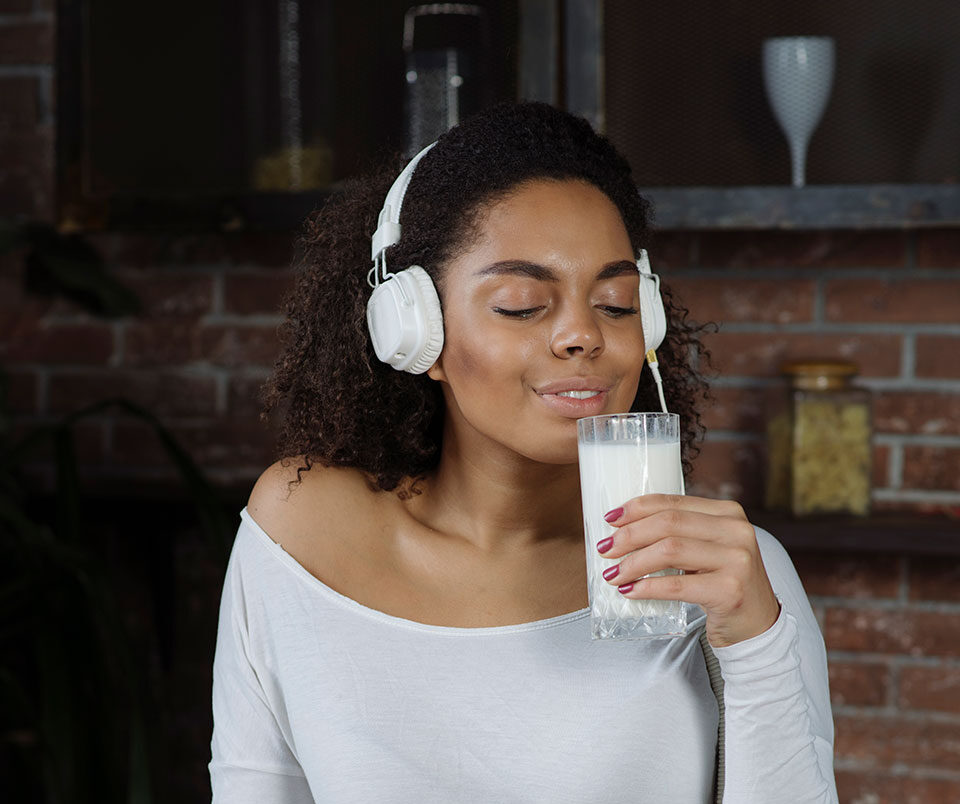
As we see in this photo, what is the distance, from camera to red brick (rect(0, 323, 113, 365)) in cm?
224

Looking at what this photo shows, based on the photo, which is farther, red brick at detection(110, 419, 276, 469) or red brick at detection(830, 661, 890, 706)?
red brick at detection(110, 419, 276, 469)

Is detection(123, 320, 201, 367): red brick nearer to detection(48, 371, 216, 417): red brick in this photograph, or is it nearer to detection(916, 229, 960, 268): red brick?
detection(48, 371, 216, 417): red brick

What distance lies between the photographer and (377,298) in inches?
47.3

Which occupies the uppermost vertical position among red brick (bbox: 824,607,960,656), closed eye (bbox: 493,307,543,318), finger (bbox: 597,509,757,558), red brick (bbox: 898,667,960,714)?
closed eye (bbox: 493,307,543,318)

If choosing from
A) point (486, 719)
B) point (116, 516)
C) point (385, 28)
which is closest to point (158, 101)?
point (385, 28)

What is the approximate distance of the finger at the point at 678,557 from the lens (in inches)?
37.4

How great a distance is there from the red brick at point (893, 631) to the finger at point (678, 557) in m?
1.10

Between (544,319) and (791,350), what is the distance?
3.13 ft

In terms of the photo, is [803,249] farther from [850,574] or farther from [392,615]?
[392,615]

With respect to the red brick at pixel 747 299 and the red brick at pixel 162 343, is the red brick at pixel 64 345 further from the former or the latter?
the red brick at pixel 747 299

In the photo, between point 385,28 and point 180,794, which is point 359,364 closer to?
point 385,28

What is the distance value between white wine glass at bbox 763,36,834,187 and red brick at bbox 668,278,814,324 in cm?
19

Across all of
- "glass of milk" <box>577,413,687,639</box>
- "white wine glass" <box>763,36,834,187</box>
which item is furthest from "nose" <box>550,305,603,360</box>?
"white wine glass" <box>763,36,834,187</box>

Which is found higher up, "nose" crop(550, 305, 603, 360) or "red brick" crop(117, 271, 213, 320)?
"red brick" crop(117, 271, 213, 320)
